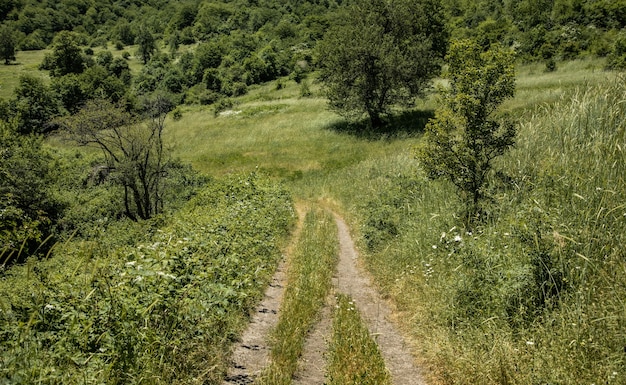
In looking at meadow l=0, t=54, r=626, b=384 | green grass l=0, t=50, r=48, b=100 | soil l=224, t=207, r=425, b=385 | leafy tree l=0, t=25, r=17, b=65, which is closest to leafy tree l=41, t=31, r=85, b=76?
green grass l=0, t=50, r=48, b=100

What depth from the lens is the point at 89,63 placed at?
8900 centimetres

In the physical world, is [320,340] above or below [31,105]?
below

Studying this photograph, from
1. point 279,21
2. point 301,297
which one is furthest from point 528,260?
point 279,21

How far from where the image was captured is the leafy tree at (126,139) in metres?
21.6

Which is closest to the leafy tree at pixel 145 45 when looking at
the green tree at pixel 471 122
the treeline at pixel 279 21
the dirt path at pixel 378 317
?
the treeline at pixel 279 21

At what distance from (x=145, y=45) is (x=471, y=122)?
12328cm

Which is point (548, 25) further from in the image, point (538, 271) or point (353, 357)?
point (353, 357)

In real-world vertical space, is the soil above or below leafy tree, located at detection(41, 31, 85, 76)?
below

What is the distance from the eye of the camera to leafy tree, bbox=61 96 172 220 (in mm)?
21594

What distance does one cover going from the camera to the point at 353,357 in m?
5.19

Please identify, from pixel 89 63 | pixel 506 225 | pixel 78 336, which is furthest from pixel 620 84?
pixel 89 63

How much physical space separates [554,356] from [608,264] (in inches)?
69.0

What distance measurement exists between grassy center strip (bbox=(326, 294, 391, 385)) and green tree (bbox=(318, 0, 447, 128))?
28.8 m

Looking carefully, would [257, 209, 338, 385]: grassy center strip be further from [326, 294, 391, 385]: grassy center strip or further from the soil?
[326, 294, 391, 385]: grassy center strip
